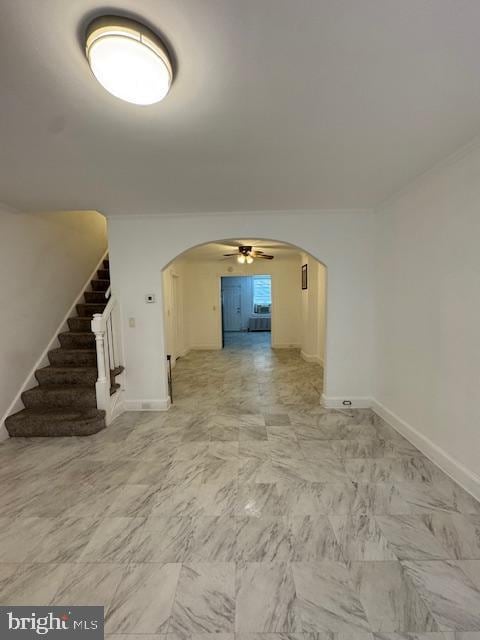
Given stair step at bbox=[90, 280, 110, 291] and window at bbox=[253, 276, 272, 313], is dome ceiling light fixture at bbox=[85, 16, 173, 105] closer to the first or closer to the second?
stair step at bbox=[90, 280, 110, 291]

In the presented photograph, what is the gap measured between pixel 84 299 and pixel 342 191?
13.1 feet

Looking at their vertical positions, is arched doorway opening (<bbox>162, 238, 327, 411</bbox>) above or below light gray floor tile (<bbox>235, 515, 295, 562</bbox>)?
above

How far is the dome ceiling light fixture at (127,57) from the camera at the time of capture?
40.1 inches

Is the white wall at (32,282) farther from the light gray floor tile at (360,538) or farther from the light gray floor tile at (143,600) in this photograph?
the light gray floor tile at (360,538)

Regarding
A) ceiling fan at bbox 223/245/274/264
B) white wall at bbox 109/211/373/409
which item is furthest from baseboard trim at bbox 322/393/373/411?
ceiling fan at bbox 223/245/274/264

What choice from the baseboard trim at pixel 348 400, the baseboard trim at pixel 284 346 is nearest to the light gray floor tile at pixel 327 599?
the baseboard trim at pixel 348 400

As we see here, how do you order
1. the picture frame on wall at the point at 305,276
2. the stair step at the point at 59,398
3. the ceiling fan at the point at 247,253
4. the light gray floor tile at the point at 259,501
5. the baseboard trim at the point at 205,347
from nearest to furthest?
the light gray floor tile at the point at 259,501 → the stair step at the point at 59,398 → the ceiling fan at the point at 247,253 → the picture frame on wall at the point at 305,276 → the baseboard trim at the point at 205,347

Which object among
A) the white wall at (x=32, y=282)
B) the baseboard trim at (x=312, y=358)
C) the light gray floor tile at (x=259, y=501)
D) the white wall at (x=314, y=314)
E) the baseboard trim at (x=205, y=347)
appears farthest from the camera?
the baseboard trim at (x=205, y=347)

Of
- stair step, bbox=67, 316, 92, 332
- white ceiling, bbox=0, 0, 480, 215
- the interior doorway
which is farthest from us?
the interior doorway

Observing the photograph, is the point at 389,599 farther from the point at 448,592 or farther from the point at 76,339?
the point at 76,339

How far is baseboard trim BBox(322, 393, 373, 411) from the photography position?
11.7 ft

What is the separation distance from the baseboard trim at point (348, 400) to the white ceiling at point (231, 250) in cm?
283

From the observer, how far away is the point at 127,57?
1065 mm

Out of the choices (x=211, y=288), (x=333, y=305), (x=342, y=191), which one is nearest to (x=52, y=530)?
(x=333, y=305)
